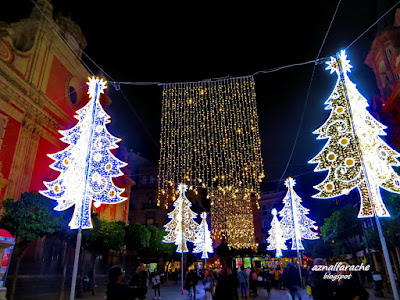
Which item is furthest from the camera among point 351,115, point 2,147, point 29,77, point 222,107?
point 29,77

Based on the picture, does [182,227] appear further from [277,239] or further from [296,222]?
[277,239]

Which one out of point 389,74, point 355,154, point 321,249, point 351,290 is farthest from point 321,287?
point 321,249

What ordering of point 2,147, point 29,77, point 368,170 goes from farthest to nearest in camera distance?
point 29,77 < point 2,147 < point 368,170

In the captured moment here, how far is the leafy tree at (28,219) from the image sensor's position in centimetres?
1290

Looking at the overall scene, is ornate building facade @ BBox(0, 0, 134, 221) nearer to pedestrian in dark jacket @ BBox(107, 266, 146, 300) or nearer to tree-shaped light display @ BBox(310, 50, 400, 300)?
tree-shaped light display @ BBox(310, 50, 400, 300)

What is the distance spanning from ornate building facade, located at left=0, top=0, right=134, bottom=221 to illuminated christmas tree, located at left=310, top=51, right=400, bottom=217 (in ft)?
44.6

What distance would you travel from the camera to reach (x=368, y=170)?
853cm

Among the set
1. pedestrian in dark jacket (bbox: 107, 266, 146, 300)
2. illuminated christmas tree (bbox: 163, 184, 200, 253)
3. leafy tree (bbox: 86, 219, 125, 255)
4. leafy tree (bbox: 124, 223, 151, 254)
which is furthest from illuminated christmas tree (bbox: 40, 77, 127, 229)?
leafy tree (bbox: 124, 223, 151, 254)

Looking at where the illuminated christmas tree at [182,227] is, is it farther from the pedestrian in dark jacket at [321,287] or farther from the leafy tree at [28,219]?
the pedestrian in dark jacket at [321,287]

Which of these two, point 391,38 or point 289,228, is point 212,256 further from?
point 391,38

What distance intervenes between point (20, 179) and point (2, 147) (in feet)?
7.54

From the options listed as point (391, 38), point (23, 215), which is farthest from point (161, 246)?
point (391, 38)

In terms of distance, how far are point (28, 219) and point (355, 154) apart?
14.3 m

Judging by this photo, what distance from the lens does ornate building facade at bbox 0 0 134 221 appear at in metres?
17.5
